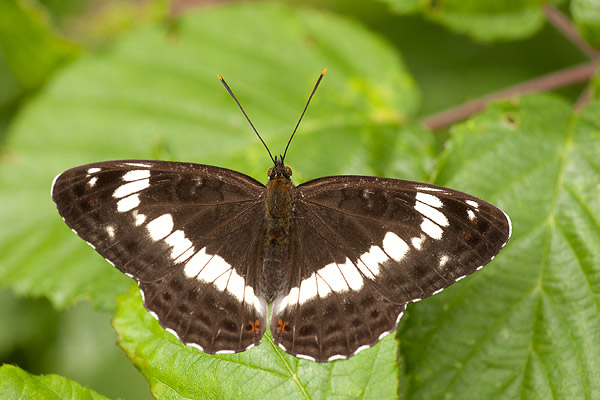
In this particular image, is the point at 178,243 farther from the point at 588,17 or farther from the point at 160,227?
the point at 588,17

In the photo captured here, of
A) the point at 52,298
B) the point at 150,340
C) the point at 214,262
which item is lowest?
the point at 150,340

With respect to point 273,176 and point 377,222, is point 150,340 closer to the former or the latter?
point 273,176

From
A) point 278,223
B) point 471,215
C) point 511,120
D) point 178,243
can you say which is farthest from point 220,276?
point 511,120

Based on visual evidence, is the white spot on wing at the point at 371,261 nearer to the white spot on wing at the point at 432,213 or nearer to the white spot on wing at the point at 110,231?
the white spot on wing at the point at 432,213

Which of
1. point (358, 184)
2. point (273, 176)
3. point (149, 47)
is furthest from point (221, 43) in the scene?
point (358, 184)

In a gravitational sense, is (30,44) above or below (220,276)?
above

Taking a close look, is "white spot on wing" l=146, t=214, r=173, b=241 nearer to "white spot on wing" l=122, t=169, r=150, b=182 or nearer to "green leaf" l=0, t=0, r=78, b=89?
"white spot on wing" l=122, t=169, r=150, b=182

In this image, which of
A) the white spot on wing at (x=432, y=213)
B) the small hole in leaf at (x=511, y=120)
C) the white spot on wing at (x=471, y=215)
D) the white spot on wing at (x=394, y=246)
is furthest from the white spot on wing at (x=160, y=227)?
the small hole in leaf at (x=511, y=120)
